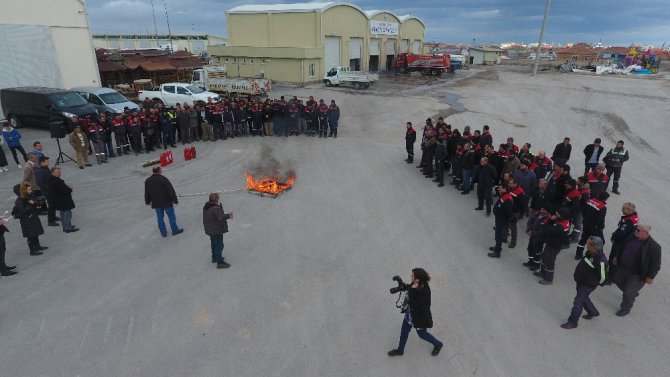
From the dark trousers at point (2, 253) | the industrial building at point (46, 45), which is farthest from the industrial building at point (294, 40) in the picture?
the dark trousers at point (2, 253)

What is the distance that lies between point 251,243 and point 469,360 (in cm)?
509

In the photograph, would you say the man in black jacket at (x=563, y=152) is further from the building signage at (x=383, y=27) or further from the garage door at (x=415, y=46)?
the garage door at (x=415, y=46)

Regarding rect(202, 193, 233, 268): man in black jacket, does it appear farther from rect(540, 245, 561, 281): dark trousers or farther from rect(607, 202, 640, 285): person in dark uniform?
rect(607, 202, 640, 285): person in dark uniform

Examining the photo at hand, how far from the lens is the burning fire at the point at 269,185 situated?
36.6 ft

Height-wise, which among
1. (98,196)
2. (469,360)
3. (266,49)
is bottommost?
(469,360)

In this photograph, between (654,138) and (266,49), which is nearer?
(654,138)

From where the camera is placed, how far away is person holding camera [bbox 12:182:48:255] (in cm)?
762

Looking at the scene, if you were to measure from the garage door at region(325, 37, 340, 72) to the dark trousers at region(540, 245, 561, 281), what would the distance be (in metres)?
35.0

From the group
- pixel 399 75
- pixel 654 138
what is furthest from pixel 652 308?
pixel 399 75

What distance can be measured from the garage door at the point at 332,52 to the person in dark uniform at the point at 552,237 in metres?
35.0

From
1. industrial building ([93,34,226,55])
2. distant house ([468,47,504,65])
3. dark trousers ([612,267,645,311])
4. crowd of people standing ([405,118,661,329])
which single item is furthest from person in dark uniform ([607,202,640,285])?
industrial building ([93,34,226,55])

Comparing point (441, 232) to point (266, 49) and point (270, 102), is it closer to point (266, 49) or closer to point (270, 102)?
point (270, 102)

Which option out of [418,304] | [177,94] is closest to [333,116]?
[177,94]

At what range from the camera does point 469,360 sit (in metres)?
5.50
